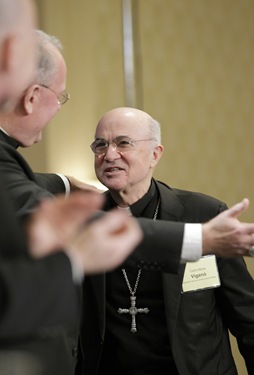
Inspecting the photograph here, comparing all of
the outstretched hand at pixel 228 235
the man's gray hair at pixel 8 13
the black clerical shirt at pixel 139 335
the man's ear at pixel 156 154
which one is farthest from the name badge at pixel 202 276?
the man's gray hair at pixel 8 13

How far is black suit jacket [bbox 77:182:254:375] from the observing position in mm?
2471

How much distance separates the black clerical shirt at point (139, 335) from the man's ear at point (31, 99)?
898 millimetres

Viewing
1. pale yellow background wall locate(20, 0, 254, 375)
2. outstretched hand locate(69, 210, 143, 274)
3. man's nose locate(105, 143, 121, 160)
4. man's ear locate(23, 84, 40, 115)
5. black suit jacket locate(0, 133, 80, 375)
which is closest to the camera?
black suit jacket locate(0, 133, 80, 375)

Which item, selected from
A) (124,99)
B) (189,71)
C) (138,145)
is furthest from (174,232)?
(189,71)

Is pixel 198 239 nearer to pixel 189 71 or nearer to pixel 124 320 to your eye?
pixel 124 320

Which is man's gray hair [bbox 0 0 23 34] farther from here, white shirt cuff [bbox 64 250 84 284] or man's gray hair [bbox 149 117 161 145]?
A: man's gray hair [bbox 149 117 161 145]

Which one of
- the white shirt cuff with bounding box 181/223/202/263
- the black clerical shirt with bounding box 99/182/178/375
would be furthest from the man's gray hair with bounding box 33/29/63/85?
the black clerical shirt with bounding box 99/182/178/375

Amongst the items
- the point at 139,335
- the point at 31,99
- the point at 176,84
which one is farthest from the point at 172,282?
the point at 176,84

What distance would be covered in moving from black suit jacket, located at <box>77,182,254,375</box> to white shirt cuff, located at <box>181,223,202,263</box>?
25.2 inches

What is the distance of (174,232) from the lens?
189 centimetres

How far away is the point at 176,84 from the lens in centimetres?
432

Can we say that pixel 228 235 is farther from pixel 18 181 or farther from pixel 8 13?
pixel 8 13

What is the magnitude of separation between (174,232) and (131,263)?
0.16 m

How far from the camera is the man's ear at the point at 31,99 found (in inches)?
79.1
